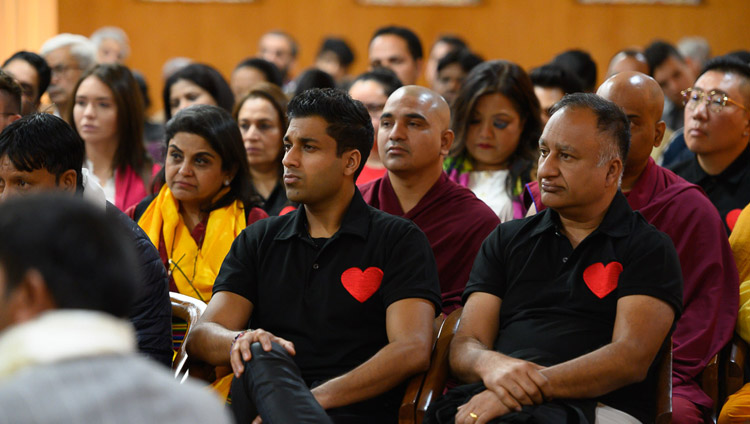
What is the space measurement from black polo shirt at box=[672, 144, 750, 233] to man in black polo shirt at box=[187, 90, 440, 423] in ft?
4.46

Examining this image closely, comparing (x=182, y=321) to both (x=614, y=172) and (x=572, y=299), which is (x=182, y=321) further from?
(x=614, y=172)

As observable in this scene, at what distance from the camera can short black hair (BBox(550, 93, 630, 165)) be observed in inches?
90.4

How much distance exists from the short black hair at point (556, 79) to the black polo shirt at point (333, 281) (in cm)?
195

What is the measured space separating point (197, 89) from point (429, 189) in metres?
1.70

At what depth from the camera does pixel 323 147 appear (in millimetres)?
2438

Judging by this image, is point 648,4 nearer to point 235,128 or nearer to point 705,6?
point 705,6

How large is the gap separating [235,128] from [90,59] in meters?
1.89

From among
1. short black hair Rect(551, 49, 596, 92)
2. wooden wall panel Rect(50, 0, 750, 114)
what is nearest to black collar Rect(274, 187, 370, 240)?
short black hair Rect(551, 49, 596, 92)

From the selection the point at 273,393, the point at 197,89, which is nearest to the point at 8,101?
the point at 197,89

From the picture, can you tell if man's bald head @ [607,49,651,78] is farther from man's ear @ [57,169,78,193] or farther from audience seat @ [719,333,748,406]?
man's ear @ [57,169,78,193]

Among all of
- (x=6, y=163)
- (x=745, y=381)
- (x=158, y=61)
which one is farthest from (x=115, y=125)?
(x=158, y=61)

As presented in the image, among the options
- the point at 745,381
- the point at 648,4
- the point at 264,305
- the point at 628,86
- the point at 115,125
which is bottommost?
the point at 745,381

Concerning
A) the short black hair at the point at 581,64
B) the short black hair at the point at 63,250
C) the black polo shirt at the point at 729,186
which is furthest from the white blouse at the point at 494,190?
the short black hair at the point at 63,250

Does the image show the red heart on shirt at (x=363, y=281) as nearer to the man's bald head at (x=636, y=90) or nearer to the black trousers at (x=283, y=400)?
the black trousers at (x=283, y=400)
